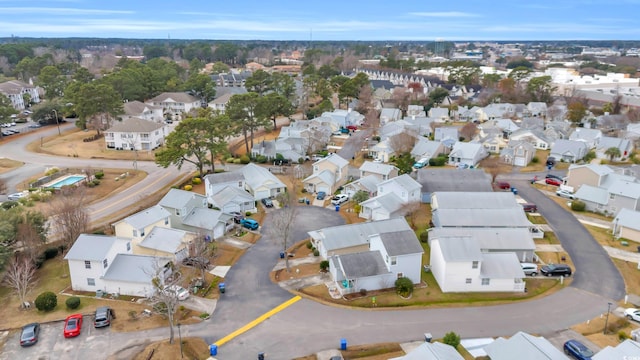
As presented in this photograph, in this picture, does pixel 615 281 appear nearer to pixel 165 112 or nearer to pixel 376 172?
pixel 376 172

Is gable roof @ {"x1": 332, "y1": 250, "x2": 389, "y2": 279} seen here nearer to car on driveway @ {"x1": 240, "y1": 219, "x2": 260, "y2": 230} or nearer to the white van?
the white van

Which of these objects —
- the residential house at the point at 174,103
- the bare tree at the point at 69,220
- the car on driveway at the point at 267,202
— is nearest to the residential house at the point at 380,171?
the car on driveway at the point at 267,202

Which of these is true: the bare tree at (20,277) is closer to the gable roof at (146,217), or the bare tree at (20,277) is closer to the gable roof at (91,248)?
the gable roof at (91,248)

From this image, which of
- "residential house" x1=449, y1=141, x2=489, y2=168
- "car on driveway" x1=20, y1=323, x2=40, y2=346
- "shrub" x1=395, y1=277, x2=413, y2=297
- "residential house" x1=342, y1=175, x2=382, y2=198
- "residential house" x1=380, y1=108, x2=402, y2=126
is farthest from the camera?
"residential house" x1=380, y1=108, x2=402, y2=126

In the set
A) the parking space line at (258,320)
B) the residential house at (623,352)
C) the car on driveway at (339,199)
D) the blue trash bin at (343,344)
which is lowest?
the parking space line at (258,320)

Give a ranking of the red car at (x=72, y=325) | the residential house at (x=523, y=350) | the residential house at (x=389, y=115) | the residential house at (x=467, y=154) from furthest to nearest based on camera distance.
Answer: the residential house at (x=389, y=115) → the residential house at (x=467, y=154) → the red car at (x=72, y=325) → the residential house at (x=523, y=350)

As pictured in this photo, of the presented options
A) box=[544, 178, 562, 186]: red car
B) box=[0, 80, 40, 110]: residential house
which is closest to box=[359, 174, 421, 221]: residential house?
box=[544, 178, 562, 186]: red car
